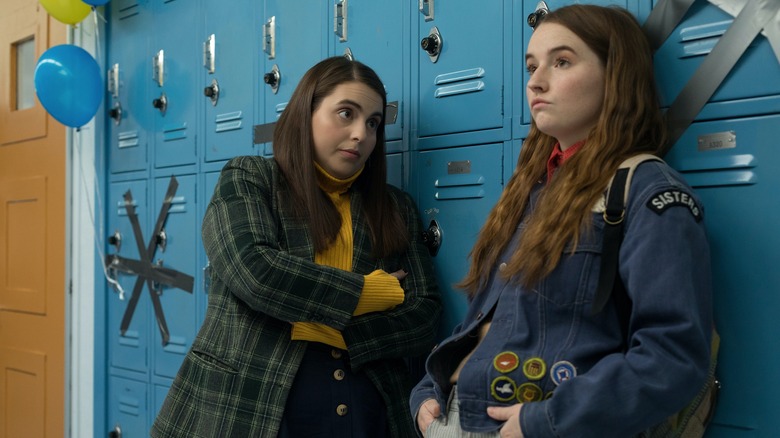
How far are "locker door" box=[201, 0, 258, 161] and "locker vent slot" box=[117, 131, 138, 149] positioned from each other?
670 mm

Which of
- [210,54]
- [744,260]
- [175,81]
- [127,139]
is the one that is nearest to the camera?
[744,260]

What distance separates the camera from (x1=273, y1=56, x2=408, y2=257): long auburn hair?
2445 millimetres

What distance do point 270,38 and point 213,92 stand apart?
0.46 metres

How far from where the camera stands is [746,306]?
1873 mm

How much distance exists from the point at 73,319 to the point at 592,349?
3765 millimetres

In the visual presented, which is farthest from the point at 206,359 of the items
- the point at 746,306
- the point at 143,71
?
the point at 143,71

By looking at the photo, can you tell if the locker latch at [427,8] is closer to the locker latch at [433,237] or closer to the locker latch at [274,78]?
the locker latch at [433,237]

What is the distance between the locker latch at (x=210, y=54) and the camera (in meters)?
3.69

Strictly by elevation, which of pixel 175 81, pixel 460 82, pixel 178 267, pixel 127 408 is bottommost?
pixel 127 408

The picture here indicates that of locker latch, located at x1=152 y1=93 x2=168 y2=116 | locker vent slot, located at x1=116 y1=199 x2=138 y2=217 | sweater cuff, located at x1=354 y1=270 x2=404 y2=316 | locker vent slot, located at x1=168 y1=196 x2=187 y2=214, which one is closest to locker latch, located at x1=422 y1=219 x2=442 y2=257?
sweater cuff, located at x1=354 y1=270 x2=404 y2=316

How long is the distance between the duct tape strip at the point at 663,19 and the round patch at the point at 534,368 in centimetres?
95

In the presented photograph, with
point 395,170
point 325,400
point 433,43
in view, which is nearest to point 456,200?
point 395,170

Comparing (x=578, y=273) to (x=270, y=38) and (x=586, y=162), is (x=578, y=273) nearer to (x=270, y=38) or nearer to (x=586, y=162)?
(x=586, y=162)

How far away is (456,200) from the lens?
264cm
